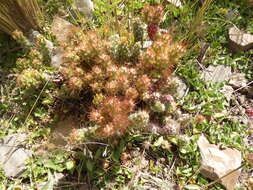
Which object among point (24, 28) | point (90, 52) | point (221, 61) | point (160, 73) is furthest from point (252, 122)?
point (24, 28)

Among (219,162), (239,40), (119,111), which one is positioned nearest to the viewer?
(119,111)

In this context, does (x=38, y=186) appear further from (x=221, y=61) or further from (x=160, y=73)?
(x=221, y=61)

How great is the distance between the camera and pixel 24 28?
257 centimetres

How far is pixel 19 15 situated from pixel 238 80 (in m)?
2.26

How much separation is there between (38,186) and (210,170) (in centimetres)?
130

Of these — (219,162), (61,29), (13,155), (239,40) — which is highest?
(239,40)

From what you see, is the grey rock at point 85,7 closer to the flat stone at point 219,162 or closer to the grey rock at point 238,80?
the grey rock at point 238,80

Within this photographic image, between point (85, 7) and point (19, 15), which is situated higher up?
point (85, 7)

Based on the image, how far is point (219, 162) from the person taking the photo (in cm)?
191

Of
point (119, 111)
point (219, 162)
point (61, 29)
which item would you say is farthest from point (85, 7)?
point (219, 162)

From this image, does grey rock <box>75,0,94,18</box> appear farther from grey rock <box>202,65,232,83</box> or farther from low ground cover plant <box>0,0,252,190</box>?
grey rock <box>202,65,232,83</box>

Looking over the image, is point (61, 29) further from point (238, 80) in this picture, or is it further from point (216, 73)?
point (238, 80)

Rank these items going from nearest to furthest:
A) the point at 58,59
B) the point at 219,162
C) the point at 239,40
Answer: the point at 219,162
the point at 58,59
the point at 239,40

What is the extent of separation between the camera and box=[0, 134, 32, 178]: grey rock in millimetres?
1898
